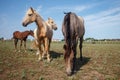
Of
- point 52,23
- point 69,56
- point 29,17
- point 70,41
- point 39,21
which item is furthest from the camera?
point 52,23

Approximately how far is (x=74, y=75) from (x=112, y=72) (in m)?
2.39

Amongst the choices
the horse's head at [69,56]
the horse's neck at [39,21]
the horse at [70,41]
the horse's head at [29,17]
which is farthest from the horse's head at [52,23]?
the horse's head at [69,56]

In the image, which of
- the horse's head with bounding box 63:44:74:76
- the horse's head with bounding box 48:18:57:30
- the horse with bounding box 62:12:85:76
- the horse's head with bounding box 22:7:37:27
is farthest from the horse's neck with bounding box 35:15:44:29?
the horse's head with bounding box 63:44:74:76

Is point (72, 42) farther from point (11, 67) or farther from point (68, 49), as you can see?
point (11, 67)

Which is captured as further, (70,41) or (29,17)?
(29,17)

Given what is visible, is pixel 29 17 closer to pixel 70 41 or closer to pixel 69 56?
pixel 70 41

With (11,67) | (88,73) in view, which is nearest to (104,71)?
(88,73)

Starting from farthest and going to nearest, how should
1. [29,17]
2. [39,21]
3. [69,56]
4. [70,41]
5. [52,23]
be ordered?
[52,23] < [39,21] < [29,17] < [70,41] < [69,56]

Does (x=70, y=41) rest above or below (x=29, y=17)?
below

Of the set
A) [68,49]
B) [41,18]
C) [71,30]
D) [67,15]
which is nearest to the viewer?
[68,49]

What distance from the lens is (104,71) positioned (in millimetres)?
9453

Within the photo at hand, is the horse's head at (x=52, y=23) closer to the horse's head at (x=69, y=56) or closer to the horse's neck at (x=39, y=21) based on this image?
the horse's neck at (x=39, y=21)

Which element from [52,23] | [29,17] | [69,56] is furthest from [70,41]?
[52,23]

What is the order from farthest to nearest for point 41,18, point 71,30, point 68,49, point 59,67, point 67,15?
1. point 41,18
2. point 59,67
3. point 67,15
4. point 71,30
5. point 68,49
